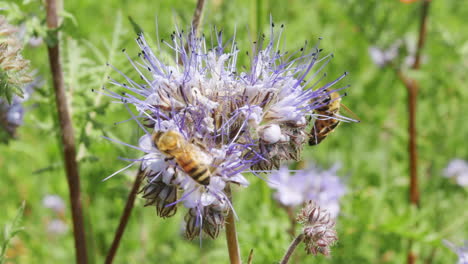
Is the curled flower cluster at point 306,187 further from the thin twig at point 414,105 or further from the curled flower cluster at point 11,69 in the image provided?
the curled flower cluster at point 11,69

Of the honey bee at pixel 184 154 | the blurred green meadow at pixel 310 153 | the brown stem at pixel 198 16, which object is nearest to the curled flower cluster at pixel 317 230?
the honey bee at pixel 184 154

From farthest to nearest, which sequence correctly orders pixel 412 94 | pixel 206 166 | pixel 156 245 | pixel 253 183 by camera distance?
pixel 156 245, pixel 412 94, pixel 253 183, pixel 206 166

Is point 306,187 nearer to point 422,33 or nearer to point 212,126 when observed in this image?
point 422,33

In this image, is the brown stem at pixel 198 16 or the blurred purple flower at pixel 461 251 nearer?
the brown stem at pixel 198 16

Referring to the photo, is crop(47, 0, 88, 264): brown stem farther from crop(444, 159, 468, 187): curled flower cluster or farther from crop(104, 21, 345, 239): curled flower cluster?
crop(444, 159, 468, 187): curled flower cluster

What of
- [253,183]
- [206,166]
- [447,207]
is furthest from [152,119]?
[447,207]

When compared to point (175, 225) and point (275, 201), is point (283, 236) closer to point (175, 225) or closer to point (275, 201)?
point (275, 201)
